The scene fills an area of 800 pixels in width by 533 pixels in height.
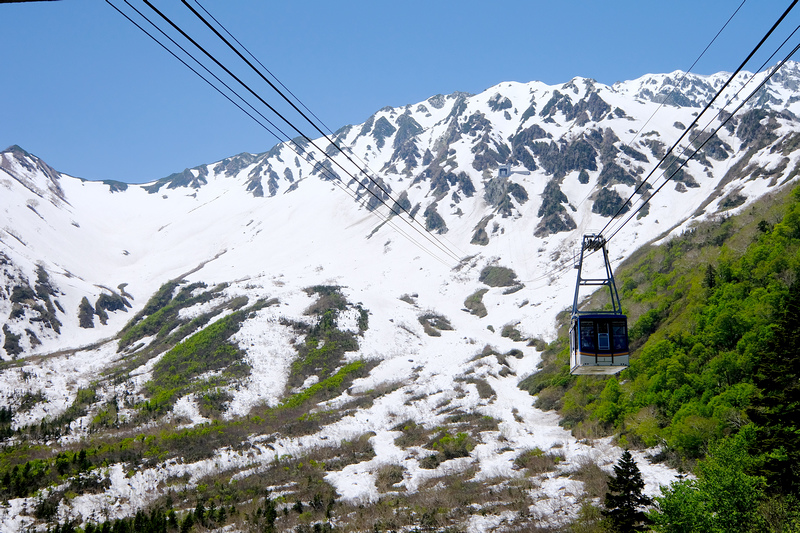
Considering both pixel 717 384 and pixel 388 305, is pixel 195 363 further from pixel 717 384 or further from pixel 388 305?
pixel 717 384

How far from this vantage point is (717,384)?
3809 centimetres

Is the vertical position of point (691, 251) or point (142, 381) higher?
point (691, 251)

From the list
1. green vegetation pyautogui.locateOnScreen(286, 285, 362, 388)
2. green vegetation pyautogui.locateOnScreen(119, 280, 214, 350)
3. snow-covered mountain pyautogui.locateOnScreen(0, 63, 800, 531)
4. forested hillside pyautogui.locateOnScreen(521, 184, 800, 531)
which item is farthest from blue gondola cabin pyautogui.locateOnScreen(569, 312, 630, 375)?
green vegetation pyautogui.locateOnScreen(119, 280, 214, 350)

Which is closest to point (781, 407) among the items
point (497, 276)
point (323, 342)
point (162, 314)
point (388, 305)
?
point (323, 342)

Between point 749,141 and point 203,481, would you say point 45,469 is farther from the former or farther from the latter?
point 749,141

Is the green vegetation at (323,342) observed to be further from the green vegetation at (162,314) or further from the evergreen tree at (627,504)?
the evergreen tree at (627,504)

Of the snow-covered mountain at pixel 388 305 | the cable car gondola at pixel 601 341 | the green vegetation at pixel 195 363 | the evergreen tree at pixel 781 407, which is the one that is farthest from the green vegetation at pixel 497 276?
the cable car gondola at pixel 601 341

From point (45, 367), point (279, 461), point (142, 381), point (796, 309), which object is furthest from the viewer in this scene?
point (45, 367)

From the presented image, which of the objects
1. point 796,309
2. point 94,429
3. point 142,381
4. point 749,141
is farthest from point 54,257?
point 749,141

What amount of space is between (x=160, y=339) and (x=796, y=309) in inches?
4205

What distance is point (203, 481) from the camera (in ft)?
147

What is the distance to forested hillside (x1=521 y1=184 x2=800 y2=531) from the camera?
82.5 ft

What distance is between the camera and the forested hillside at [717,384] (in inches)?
990

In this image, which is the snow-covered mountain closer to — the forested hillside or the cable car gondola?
the forested hillside
